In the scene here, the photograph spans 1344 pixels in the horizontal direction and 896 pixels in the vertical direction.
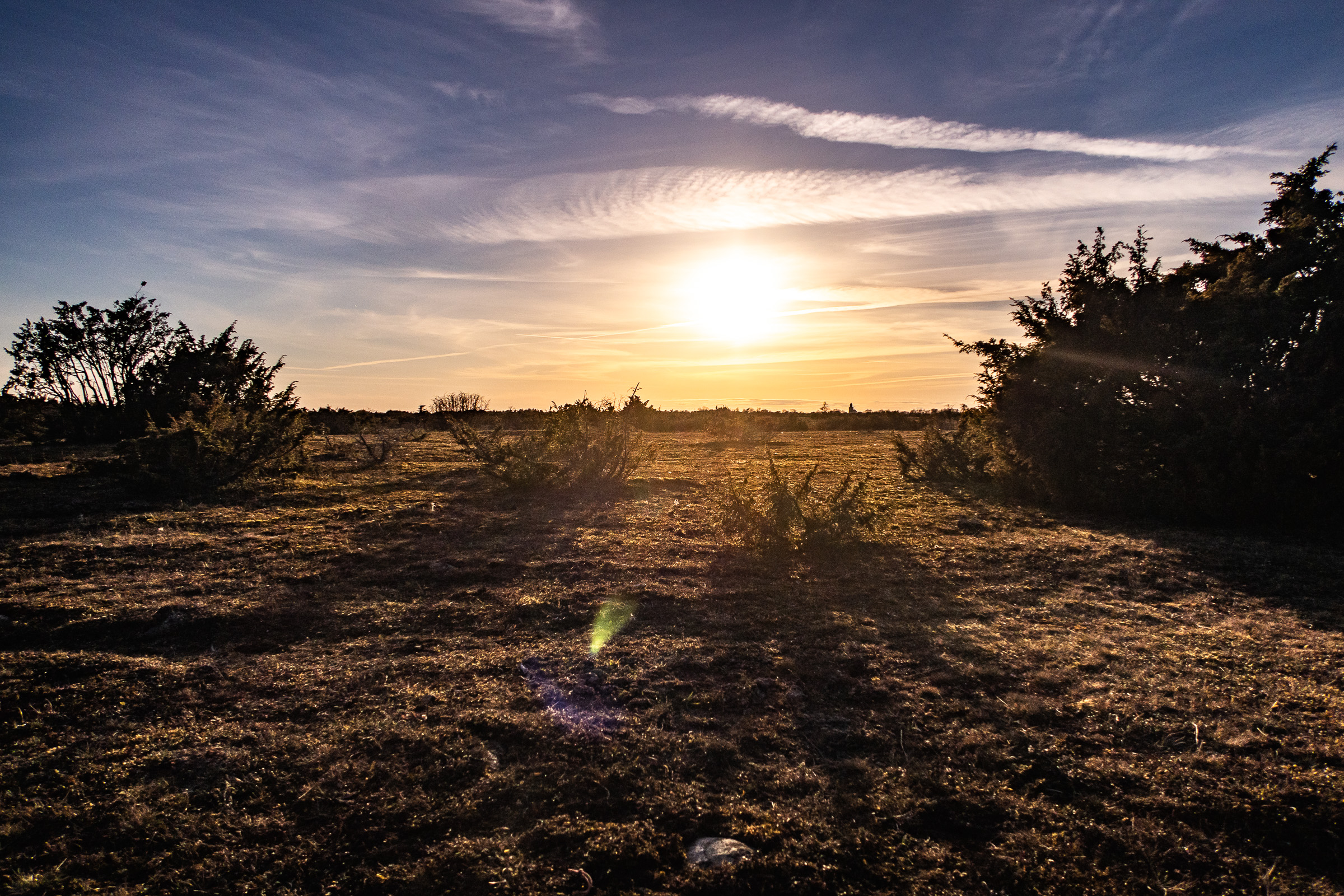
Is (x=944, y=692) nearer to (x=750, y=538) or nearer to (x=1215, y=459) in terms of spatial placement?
(x=750, y=538)

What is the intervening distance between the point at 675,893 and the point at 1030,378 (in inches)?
369

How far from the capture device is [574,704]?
11.4ft

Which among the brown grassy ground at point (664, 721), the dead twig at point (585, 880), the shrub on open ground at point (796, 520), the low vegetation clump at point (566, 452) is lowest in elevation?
the dead twig at point (585, 880)

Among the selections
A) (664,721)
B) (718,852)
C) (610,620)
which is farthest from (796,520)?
(718,852)

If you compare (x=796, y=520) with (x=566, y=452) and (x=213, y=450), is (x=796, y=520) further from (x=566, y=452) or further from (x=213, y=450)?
(x=213, y=450)

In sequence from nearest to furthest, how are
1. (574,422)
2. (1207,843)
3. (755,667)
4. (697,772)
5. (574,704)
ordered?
(1207,843), (697,772), (574,704), (755,667), (574,422)

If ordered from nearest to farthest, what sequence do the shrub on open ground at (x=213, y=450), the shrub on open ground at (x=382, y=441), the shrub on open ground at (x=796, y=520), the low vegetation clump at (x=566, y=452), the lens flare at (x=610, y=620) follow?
the lens flare at (x=610, y=620), the shrub on open ground at (x=796, y=520), the shrub on open ground at (x=213, y=450), the low vegetation clump at (x=566, y=452), the shrub on open ground at (x=382, y=441)

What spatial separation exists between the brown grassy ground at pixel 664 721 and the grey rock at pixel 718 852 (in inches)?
2.1

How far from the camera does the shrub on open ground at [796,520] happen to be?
6688 millimetres

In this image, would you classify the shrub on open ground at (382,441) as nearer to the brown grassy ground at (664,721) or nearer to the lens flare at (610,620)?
the brown grassy ground at (664,721)

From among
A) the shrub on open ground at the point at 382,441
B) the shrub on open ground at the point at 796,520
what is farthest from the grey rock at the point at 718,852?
the shrub on open ground at the point at 382,441

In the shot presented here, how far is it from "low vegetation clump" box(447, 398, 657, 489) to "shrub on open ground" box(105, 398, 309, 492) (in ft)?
9.40

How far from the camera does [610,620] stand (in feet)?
15.5

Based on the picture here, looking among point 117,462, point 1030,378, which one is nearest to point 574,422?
point 117,462
